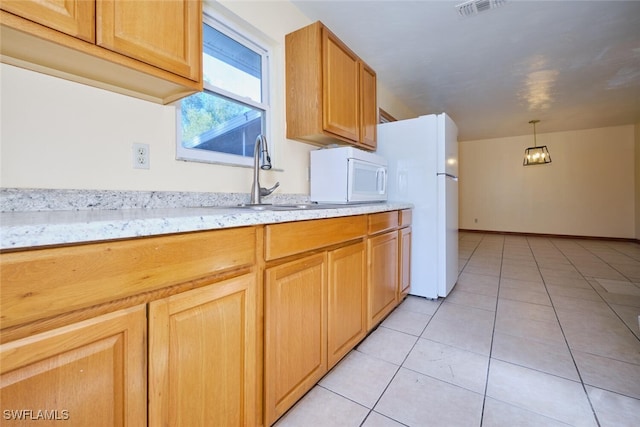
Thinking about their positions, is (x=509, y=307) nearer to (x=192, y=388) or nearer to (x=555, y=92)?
(x=192, y=388)

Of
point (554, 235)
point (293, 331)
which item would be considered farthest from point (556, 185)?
point (293, 331)

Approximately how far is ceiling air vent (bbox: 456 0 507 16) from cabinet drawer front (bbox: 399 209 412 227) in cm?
158

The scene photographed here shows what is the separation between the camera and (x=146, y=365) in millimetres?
684

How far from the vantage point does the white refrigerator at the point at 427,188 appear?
7.86 ft

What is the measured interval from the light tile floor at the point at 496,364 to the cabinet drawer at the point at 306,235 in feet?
2.35

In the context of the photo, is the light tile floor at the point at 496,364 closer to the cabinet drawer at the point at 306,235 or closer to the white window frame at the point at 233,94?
the cabinet drawer at the point at 306,235

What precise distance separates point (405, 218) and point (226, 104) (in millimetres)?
1607

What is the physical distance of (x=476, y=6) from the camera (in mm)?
2061

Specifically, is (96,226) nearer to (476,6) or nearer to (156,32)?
(156,32)

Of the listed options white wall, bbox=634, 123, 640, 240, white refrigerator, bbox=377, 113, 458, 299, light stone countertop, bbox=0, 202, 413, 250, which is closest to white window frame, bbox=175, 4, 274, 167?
light stone countertop, bbox=0, 202, 413, 250

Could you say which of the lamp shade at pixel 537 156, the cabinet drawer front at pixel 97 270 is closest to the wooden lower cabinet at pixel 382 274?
the cabinet drawer front at pixel 97 270

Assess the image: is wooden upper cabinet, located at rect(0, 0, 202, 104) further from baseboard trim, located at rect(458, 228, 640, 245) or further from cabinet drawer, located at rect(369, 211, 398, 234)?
baseboard trim, located at rect(458, 228, 640, 245)

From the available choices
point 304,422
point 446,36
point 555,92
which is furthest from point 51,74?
point 555,92

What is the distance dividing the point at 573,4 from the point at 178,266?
3117mm
